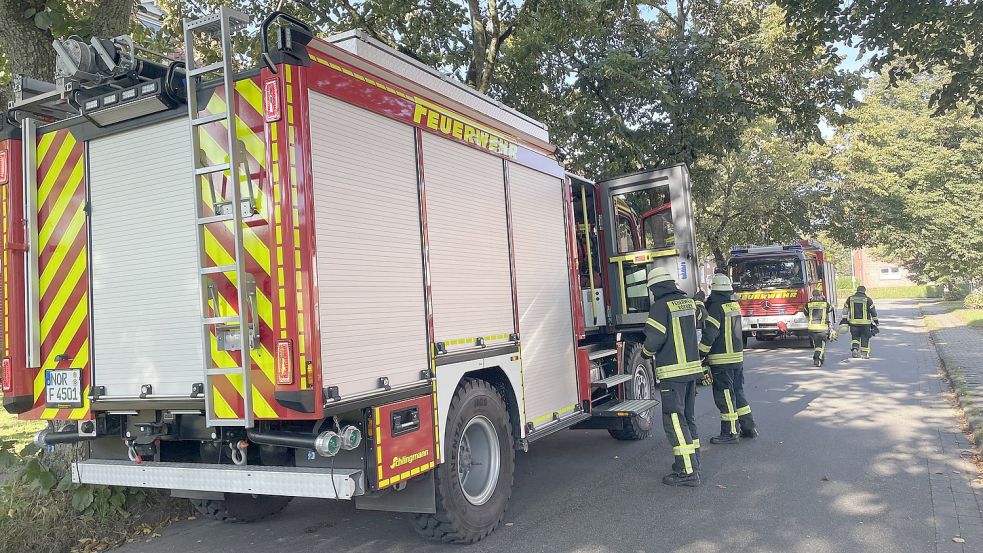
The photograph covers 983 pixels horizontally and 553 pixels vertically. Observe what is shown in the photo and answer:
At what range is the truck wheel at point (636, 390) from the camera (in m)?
7.71

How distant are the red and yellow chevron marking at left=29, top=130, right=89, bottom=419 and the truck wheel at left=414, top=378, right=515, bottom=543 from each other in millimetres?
2263

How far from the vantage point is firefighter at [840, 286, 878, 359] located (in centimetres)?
1481

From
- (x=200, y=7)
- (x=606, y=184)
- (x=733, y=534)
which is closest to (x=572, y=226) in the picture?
(x=606, y=184)

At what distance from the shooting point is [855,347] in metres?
15.4

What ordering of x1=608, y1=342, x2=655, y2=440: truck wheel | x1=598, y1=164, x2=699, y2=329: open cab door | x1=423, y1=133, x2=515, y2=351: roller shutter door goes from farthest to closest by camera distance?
x1=608, y1=342, x2=655, y2=440: truck wheel, x1=598, y1=164, x2=699, y2=329: open cab door, x1=423, y1=133, x2=515, y2=351: roller shutter door

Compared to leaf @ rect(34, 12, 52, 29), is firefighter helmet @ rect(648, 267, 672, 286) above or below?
below

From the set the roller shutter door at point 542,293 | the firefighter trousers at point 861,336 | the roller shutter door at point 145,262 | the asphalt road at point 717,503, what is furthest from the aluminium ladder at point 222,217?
the firefighter trousers at point 861,336

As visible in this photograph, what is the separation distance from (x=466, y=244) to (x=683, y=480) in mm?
2793

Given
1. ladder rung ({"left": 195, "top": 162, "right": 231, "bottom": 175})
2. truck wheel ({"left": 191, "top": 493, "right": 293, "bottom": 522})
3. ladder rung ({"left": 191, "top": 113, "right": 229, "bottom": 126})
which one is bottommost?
truck wheel ({"left": 191, "top": 493, "right": 293, "bottom": 522})

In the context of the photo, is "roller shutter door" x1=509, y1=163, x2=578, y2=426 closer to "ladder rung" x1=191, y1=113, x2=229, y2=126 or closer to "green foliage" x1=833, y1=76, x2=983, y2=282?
"ladder rung" x1=191, y1=113, x2=229, y2=126

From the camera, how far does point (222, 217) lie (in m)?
3.55

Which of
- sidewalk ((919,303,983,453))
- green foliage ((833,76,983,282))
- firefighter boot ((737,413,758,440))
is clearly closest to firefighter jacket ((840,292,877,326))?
sidewalk ((919,303,983,453))

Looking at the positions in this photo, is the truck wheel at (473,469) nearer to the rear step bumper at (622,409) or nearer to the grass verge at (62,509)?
the rear step bumper at (622,409)

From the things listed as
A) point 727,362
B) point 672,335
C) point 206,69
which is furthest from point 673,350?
point 206,69
